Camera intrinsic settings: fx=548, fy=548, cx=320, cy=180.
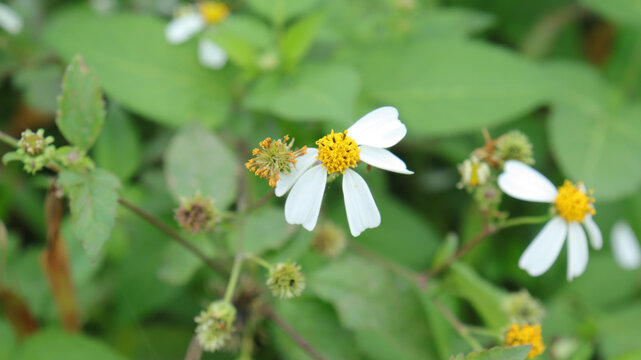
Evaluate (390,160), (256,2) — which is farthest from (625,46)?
(390,160)

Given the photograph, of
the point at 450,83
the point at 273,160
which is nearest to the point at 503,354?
the point at 273,160

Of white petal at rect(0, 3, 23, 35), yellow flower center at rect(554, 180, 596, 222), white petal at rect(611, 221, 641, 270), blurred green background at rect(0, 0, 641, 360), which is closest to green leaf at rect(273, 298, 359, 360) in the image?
blurred green background at rect(0, 0, 641, 360)

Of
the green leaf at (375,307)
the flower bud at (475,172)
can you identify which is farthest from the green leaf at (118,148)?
the flower bud at (475,172)

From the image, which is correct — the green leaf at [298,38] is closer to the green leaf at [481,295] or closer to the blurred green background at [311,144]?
the blurred green background at [311,144]

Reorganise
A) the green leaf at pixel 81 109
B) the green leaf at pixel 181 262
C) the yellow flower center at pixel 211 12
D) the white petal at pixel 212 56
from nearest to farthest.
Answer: the green leaf at pixel 81 109
the green leaf at pixel 181 262
the white petal at pixel 212 56
the yellow flower center at pixel 211 12

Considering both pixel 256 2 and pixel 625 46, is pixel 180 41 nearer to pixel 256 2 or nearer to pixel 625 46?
pixel 256 2
